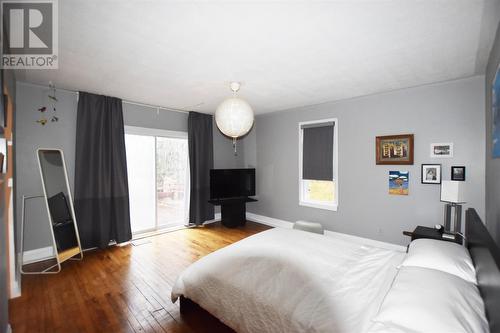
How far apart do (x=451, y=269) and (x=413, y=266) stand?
217mm

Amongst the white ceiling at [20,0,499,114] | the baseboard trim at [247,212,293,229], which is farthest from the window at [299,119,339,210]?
the white ceiling at [20,0,499,114]

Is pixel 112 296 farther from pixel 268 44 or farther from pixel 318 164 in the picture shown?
pixel 318 164

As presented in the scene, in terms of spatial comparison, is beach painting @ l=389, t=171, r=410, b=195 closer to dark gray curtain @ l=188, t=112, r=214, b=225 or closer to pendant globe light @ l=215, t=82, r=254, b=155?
pendant globe light @ l=215, t=82, r=254, b=155

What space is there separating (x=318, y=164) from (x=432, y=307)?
3.49 meters

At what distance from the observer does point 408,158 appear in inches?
138

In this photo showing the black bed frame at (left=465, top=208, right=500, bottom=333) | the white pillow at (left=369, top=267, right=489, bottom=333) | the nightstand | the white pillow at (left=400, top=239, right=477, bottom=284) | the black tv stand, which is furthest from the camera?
the black tv stand

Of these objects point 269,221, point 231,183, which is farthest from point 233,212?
point 269,221

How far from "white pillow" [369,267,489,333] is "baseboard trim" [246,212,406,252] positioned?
2.40 metres

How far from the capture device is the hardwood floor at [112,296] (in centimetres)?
205

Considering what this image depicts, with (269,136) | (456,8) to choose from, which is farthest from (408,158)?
(269,136)

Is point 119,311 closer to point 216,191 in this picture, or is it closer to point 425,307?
point 425,307

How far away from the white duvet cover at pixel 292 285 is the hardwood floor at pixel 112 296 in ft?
1.04

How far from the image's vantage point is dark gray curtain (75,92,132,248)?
3688 millimetres
